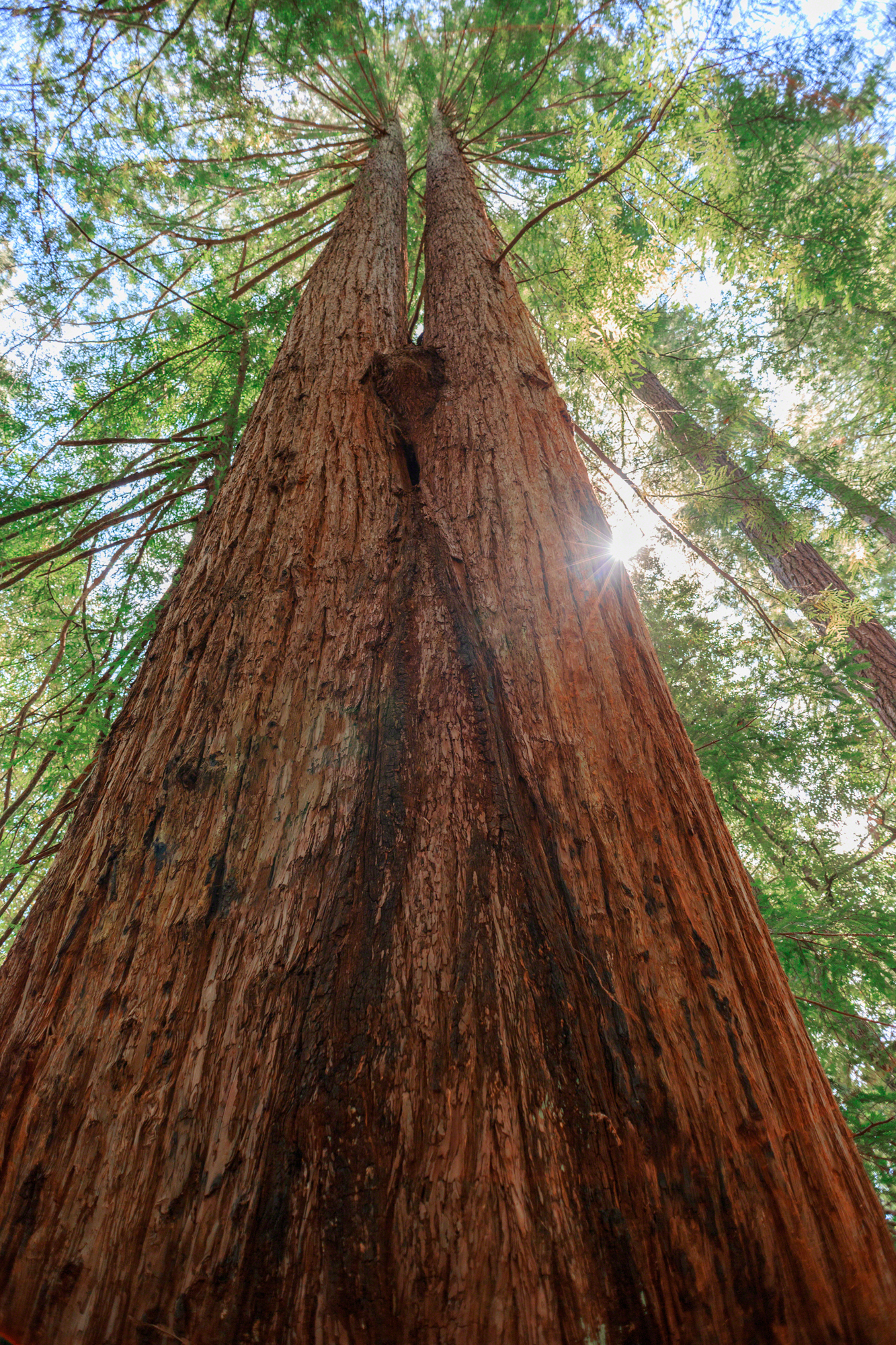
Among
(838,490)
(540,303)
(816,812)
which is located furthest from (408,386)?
(838,490)

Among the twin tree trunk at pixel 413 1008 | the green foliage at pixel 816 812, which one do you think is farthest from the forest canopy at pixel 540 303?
the twin tree trunk at pixel 413 1008

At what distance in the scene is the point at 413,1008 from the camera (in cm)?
81

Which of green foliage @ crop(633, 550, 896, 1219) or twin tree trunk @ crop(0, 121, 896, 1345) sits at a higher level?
green foliage @ crop(633, 550, 896, 1219)

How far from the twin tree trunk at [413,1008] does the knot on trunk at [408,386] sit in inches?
21.1

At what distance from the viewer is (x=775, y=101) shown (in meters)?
3.29

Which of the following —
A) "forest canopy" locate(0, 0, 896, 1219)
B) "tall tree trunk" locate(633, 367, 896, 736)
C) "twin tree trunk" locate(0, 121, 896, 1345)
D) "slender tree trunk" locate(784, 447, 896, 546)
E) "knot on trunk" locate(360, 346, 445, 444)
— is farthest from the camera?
"slender tree trunk" locate(784, 447, 896, 546)

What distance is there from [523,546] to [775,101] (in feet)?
12.9

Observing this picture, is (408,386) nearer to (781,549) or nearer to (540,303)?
(540,303)

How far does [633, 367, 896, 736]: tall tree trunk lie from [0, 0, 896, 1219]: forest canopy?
6cm

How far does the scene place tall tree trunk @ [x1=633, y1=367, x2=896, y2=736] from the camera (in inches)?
163

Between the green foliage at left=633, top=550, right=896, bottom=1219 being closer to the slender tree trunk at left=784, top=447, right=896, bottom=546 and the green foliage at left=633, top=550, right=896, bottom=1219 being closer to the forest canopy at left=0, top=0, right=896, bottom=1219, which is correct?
the forest canopy at left=0, top=0, right=896, bottom=1219

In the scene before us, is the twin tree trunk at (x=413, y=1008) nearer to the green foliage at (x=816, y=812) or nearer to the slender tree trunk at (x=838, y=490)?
the green foliage at (x=816, y=812)

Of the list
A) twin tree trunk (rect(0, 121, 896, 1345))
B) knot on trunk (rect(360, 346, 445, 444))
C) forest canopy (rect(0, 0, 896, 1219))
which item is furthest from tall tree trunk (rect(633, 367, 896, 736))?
twin tree trunk (rect(0, 121, 896, 1345))

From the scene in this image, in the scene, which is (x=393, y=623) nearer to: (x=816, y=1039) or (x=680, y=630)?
(x=816, y=1039)
